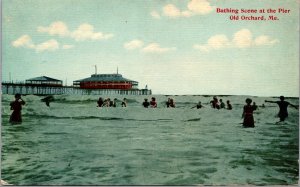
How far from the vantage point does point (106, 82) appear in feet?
13.1

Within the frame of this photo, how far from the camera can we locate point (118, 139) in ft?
12.0

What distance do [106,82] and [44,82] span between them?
71 centimetres

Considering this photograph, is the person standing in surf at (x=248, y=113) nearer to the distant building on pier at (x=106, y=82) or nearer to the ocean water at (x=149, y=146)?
the ocean water at (x=149, y=146)

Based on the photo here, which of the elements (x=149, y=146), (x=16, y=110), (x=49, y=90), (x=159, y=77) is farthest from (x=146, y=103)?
(x=16, y=110)

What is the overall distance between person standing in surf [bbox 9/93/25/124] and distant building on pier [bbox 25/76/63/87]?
200 millimetres

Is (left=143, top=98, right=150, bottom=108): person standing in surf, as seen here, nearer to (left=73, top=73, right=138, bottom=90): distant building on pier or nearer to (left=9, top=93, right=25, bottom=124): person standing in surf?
(left=73, top=73, right=138, bottom=90): distant building on pier

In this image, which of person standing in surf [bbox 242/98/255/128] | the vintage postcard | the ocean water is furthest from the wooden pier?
person standing in surf [bbox 242/98/255/128]

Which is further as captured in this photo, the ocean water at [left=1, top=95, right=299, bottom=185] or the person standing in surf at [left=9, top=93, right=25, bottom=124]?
the person standing in surf at [left=9, top=93, right=25, bottom=124]

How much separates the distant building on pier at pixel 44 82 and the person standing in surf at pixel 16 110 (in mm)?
200

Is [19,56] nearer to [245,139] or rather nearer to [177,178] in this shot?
[177,178]

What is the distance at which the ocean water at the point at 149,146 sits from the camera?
136 inches

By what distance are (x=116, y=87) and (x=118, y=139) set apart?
0.79m

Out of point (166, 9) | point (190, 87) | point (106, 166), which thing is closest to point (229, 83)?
point (190, 87)

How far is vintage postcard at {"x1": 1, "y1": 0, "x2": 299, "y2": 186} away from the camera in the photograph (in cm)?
355
